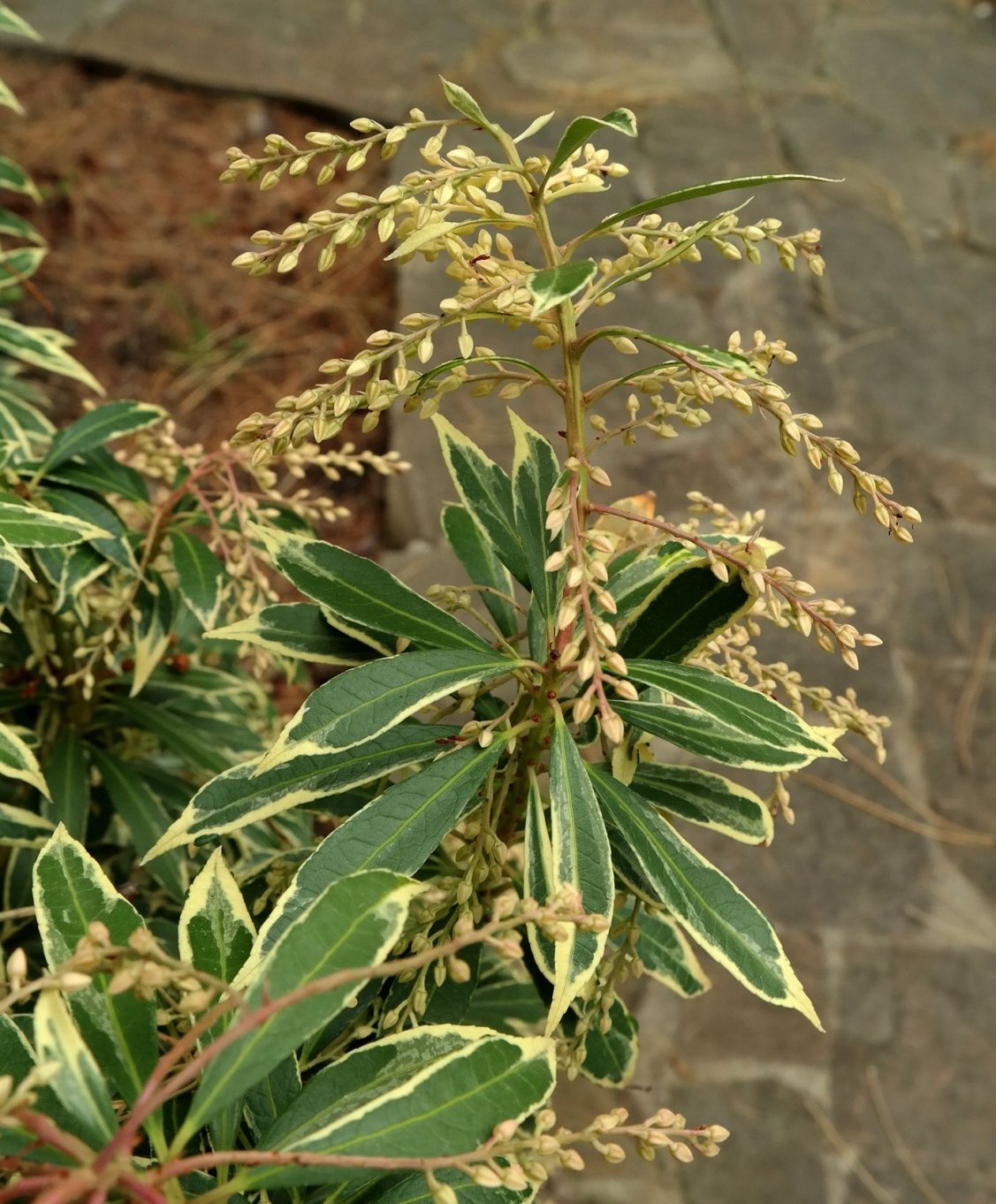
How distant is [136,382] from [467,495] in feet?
6.01

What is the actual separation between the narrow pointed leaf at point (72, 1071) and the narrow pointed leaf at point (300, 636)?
13.3 inches

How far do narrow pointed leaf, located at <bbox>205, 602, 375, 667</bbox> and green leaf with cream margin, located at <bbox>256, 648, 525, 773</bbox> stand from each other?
11cm

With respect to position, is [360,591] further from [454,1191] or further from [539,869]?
[454,1191]

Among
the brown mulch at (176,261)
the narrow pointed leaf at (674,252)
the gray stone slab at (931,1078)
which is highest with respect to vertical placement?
the narrow pointed leaf at (674,252)

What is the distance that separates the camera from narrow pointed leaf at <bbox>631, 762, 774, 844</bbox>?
34.4 inches

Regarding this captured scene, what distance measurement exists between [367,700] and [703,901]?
25cm

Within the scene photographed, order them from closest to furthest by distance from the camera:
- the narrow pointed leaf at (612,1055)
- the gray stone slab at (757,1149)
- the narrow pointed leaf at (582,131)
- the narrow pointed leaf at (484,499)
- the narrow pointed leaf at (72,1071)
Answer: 1. the narrow pointed leaf at (72,1071)
2. the narrow pointed leaf at (582,131)
3. the narrow pointed leaf at (484,499)
4. the narrow pointed leaf at (612,1055)
5. the gray stone slab at (757,1149)

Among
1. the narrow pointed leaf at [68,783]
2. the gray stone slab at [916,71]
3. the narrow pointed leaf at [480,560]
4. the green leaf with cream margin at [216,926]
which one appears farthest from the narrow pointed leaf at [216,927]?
the gray stone slab at [916,71]

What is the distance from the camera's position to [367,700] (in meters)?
→ 0.76

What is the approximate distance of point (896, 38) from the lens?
3.65m

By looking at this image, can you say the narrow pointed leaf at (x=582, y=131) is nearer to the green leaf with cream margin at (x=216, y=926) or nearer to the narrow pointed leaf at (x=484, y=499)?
the narrow pointed leaf at (x=484, y=499)

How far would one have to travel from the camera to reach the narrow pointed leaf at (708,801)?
87 cm

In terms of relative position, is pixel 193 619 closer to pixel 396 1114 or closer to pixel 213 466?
pixel 213 466

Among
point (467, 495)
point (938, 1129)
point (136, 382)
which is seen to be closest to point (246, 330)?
point (136, 382)
